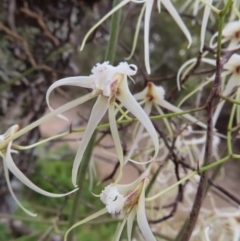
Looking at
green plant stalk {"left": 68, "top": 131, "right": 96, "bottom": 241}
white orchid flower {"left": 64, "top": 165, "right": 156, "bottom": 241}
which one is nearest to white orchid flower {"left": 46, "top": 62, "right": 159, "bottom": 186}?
white orchid flower {"left": 64, "top": 165, "right": 156, "bottom": 241}

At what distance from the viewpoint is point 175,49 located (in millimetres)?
2273

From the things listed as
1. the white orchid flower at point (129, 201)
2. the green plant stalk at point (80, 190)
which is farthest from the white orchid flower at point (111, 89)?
the green plant stalk at point (80, 190)

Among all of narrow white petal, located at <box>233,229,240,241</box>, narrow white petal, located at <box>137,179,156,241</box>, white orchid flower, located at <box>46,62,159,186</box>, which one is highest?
white orchid flower, located at <box>46,62,159,186</box>

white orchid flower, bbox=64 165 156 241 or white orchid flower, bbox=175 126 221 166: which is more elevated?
white orchid flower, bbox=175 126 221 166

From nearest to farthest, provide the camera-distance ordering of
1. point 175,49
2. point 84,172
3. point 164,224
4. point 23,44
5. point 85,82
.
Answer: point 85,82 < point 84,172 < point 164,224 < point 23,44 < point 175,49

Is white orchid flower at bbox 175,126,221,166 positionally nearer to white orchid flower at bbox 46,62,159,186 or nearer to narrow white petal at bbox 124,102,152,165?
narrow white petal at bbox 124,102,152,165

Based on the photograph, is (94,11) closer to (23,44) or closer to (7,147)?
(23,44)

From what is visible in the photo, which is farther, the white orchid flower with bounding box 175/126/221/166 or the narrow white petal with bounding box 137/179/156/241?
the white orchid flower with bounding box 175/126/221/166

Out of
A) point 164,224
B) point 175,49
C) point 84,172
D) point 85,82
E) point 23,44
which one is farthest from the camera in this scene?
point 175,49

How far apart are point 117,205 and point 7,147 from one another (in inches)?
2.2

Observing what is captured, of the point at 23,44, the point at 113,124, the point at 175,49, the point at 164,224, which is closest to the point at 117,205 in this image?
the point at 113,124

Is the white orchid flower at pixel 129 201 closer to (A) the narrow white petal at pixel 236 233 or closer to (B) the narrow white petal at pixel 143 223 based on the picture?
(B) the narrow white petal at pixel 143 223

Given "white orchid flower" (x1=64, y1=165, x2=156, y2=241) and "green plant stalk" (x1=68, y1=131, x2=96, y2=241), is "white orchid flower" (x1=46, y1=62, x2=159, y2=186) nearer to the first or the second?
"white orchid flower" (x1=64, y1=165, x2=156, y2=241)

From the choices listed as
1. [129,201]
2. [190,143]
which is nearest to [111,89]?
[129,201]
